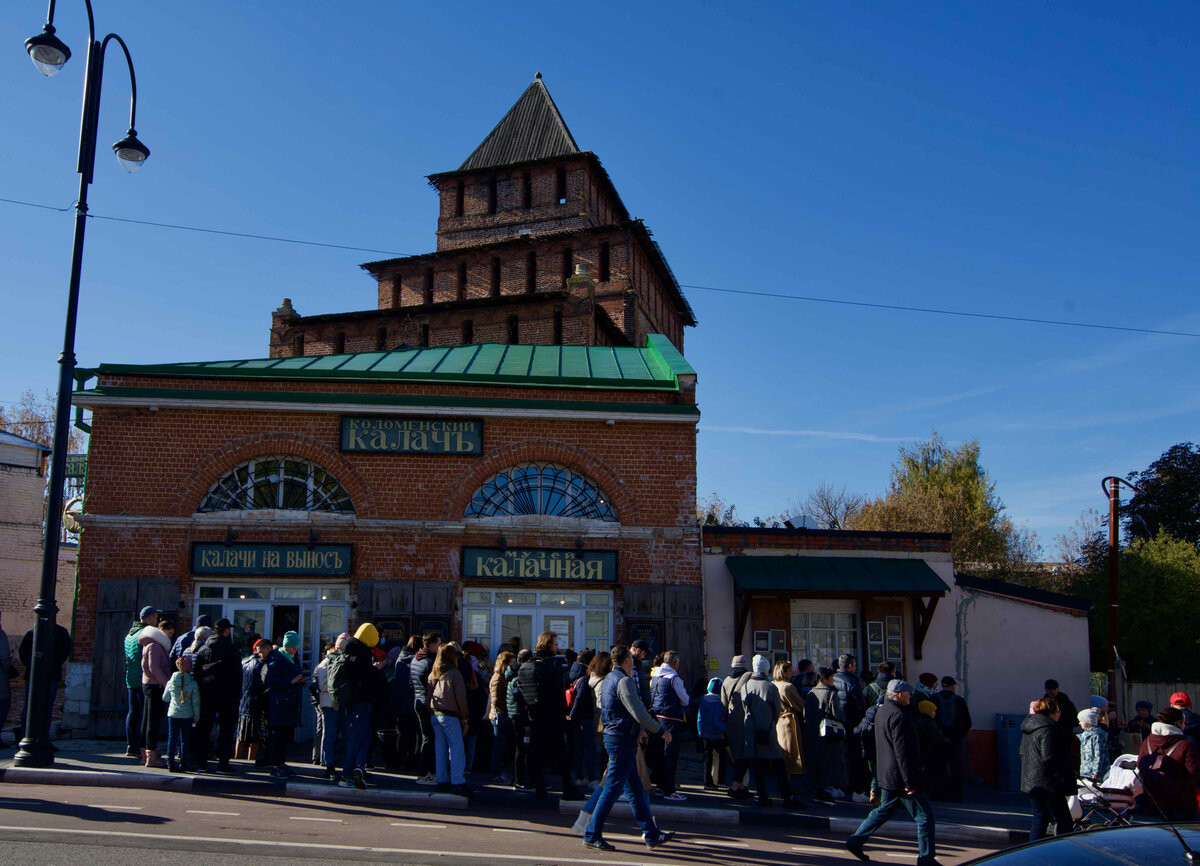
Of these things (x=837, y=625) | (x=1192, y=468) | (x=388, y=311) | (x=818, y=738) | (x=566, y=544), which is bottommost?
(x=818, y=738)

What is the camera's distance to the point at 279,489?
15906 millimetres

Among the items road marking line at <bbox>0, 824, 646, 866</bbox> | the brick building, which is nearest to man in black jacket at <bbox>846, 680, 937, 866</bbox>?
road marking line at <bbox>0, 824, 646, 866</bbox>

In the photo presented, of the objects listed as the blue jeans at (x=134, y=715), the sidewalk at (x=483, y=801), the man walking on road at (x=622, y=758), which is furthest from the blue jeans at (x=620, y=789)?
the blue jeans at (x=134, y=715)

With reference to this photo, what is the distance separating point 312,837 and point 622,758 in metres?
2.69

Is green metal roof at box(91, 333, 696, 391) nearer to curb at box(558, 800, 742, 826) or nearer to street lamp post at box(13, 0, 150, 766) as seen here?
street lamp post at box(13, 0, 150, 766)

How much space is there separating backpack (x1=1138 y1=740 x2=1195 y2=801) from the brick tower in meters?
24.0

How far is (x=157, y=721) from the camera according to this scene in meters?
11.1

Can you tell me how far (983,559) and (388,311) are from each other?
29249 mm

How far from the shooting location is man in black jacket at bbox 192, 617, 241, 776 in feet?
34.7

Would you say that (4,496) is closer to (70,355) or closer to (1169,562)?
(70,355)

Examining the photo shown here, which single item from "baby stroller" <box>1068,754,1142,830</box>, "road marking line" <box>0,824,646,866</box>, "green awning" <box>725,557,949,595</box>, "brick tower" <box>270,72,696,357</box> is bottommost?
"road marking line" <box>0,824,646,866</box>

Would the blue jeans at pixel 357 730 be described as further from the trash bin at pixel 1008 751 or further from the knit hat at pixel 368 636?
the trash bin at pixel 1008 751

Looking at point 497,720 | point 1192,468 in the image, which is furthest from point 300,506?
point 1192,468

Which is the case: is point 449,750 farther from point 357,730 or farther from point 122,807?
point 122,807
